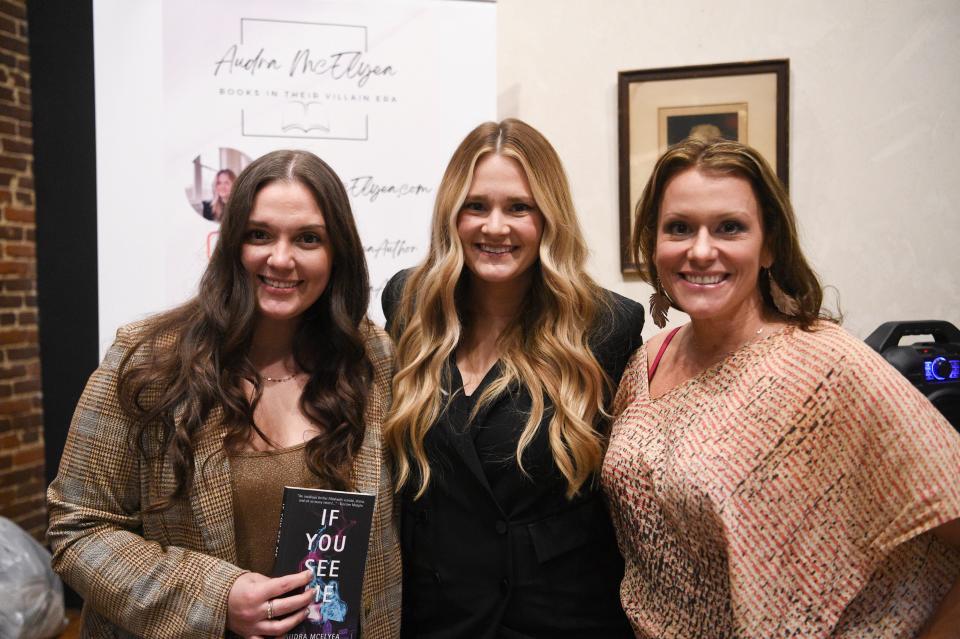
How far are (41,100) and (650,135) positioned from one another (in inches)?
94.7

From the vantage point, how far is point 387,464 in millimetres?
1653

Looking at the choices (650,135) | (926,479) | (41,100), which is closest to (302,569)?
(926,479)

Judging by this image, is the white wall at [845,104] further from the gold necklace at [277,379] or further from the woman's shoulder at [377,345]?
the gold necklace at [277,379]

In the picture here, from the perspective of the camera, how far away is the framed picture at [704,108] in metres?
2.77

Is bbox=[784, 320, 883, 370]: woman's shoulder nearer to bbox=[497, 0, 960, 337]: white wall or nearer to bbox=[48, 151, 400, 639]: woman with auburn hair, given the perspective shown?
bbox=[48, 151, 400, 639]: woman with auburn hair

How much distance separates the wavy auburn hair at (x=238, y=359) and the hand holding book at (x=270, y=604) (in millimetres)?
228

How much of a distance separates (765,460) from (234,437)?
107 centimetres

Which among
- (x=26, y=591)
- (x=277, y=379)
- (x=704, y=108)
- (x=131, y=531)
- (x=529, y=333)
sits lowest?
(x=26, y=591)

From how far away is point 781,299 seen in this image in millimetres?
1472

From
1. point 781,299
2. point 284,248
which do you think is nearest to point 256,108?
point 284,248

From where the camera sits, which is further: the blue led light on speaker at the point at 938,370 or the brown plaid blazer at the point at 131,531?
the blue led light on speaker at the point at 938,370

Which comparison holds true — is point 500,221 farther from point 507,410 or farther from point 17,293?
point 17,293

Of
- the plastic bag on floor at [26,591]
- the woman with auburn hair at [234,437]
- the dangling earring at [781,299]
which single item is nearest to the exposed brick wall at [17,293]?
the plastic bag on floor at [26,591]

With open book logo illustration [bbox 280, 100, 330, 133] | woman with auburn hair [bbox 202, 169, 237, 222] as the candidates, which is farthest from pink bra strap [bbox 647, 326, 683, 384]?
woman with auburn hair [bbox 202, 169, 237, 222]
